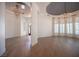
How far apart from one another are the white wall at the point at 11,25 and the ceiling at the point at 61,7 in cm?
78

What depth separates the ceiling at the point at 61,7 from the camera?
3.50m

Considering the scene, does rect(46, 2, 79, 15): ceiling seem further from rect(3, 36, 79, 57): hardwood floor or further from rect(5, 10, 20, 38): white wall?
rect(5, 10, 20, 38): white wall

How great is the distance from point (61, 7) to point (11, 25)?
1.21 meters

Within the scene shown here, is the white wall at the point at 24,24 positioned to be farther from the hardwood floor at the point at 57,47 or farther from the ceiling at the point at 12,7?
the hardwood floor at the point at 57,47

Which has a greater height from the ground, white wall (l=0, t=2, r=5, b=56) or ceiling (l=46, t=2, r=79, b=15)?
ceiling (l=46, t=2, r=79, b=15)

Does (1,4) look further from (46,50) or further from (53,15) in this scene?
(46,50)

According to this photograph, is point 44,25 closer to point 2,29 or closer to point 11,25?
point 11,25

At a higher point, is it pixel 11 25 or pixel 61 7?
pixel 61 7

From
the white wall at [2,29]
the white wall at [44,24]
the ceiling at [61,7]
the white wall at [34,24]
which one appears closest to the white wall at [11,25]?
the white wall at [2,29]

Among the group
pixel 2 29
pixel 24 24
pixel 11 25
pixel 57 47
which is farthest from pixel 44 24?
pixel 2 29

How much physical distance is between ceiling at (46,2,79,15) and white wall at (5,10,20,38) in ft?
2.57

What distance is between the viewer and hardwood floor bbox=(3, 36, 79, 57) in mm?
3488

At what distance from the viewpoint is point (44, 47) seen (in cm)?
354

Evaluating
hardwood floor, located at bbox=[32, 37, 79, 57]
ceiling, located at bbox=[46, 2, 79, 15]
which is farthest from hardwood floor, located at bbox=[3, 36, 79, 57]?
ceiling, located at bbox=[46, 2, 79, 15]
